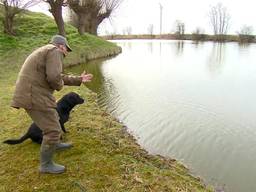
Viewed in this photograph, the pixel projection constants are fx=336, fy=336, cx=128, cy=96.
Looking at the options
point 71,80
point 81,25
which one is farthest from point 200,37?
point 71,80

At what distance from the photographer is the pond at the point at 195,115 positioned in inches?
237

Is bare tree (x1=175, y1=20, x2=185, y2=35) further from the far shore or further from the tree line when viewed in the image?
the tree line

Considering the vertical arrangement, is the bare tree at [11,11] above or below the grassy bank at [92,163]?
above

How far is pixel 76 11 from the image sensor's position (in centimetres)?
3059

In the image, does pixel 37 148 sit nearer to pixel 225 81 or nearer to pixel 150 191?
pixel 150 191

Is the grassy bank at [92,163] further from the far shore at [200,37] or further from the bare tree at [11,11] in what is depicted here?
the far shore at [200,37]

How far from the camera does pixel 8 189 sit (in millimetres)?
4395

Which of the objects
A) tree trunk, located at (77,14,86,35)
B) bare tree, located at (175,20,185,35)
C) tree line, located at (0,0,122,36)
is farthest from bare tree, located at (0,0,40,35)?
bare tree, located at (175,20,185,35)

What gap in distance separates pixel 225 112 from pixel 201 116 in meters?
0.80

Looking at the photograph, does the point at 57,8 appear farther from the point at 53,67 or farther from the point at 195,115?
the point at 53,67

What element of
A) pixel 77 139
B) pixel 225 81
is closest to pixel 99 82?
pixel 225 81

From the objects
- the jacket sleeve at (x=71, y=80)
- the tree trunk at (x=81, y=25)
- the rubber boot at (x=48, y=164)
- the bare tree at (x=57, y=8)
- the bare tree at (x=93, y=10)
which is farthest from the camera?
the bare tree at (x=93, y=10)

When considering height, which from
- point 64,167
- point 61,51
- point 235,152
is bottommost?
point 235,152

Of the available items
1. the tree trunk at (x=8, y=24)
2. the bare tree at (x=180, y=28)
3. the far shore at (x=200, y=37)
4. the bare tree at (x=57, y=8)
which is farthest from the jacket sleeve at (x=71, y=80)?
the bare tree at (x=180, y=28)
